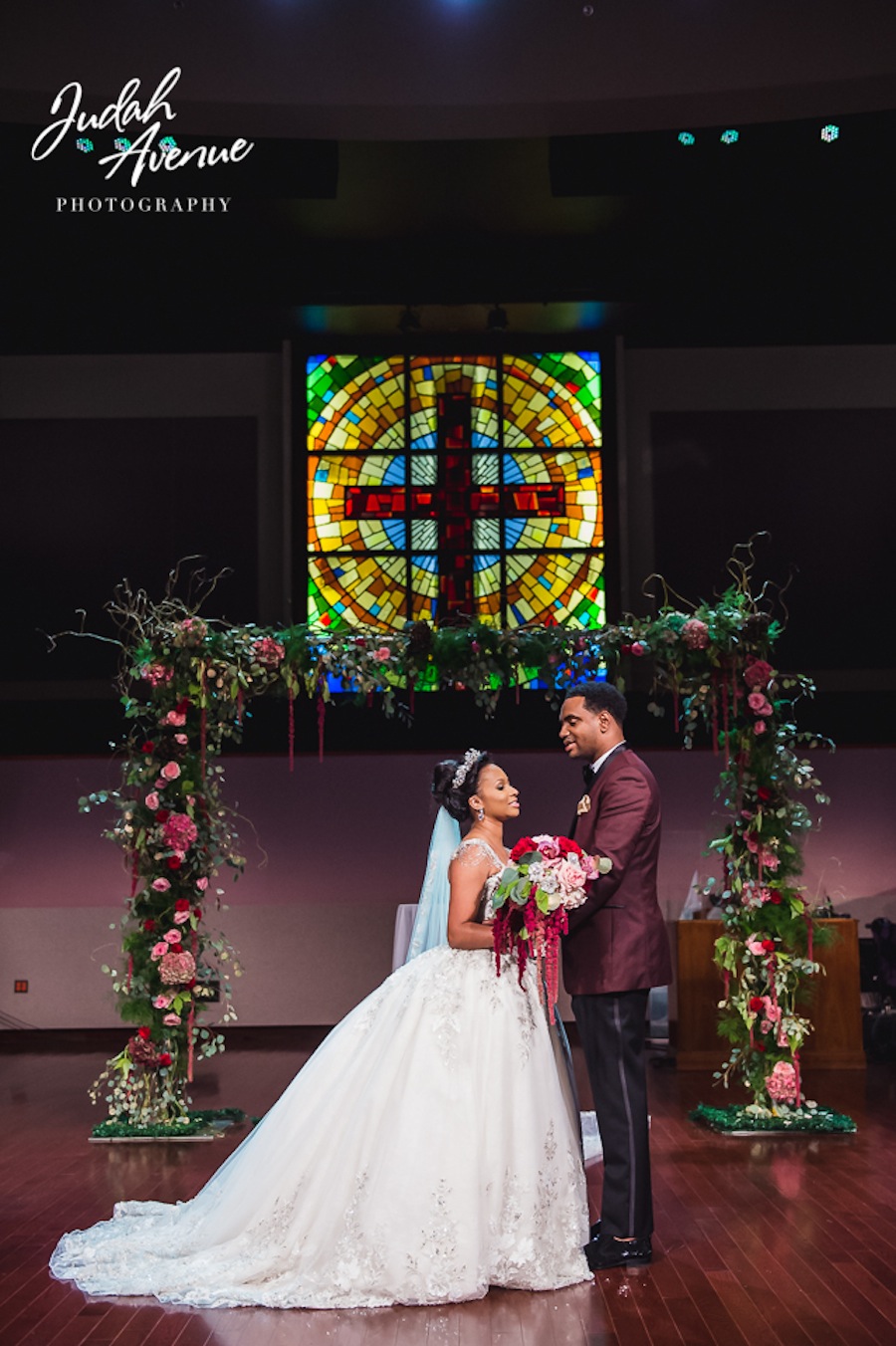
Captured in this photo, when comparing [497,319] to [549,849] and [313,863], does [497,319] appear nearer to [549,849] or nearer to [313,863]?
[313,863]

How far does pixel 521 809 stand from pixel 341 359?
14.6 feet

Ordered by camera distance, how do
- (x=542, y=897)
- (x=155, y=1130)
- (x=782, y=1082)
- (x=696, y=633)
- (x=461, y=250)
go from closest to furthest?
(x=542, y=897), (x=782, y=1082), (x=155, y=1130), (x=696, y=633), (x=461, y=250)

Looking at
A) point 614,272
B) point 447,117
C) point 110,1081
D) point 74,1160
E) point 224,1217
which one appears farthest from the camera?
point 614,272

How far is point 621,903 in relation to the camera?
13.7 feet

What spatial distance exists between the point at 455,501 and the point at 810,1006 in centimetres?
541

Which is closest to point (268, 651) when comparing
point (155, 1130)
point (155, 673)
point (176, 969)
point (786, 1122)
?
point (155, 673)

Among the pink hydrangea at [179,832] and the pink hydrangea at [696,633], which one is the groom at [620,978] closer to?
the pink hydrangea at [696,633]

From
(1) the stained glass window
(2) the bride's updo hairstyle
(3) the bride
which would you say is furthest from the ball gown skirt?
(1) the stained glass window

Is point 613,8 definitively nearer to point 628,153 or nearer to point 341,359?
point 628,153

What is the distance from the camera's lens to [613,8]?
859cm

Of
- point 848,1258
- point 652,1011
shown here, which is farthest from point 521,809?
point 848,1258

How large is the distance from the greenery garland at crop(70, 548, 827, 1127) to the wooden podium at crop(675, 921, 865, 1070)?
1776 mm

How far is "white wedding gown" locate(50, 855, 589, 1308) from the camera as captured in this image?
3.74 metres

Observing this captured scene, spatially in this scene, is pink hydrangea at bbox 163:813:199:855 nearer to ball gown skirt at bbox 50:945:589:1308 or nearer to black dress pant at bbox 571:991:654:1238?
ball gown skirt at bbox 50:945:589:1308
